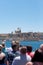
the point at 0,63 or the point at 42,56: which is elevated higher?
the point at 42,56

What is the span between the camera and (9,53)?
6641 mm

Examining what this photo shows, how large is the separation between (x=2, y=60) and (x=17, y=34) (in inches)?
3352

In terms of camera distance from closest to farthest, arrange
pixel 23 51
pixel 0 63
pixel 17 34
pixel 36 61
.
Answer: pixel 36 61 → pixel 23 51 → pixel 0 63 → pixel 17 34

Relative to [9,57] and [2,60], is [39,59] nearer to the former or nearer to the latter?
[2,60]

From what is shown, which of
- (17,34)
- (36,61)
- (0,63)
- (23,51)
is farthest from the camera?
(17,34)

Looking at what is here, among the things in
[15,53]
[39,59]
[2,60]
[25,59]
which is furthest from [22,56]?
[39,59]

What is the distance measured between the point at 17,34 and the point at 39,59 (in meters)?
87.1

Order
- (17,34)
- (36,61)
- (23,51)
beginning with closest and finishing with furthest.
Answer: (36,61) < (23,51) < (17,34)

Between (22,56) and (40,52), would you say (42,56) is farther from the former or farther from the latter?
(22,56)

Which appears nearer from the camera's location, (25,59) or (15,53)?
(25,59)

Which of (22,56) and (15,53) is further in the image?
(15,53)

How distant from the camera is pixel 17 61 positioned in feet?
18.0

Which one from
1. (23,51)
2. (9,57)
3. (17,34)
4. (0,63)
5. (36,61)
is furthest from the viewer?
(17,34)

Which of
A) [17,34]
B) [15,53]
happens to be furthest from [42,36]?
[15,53]
